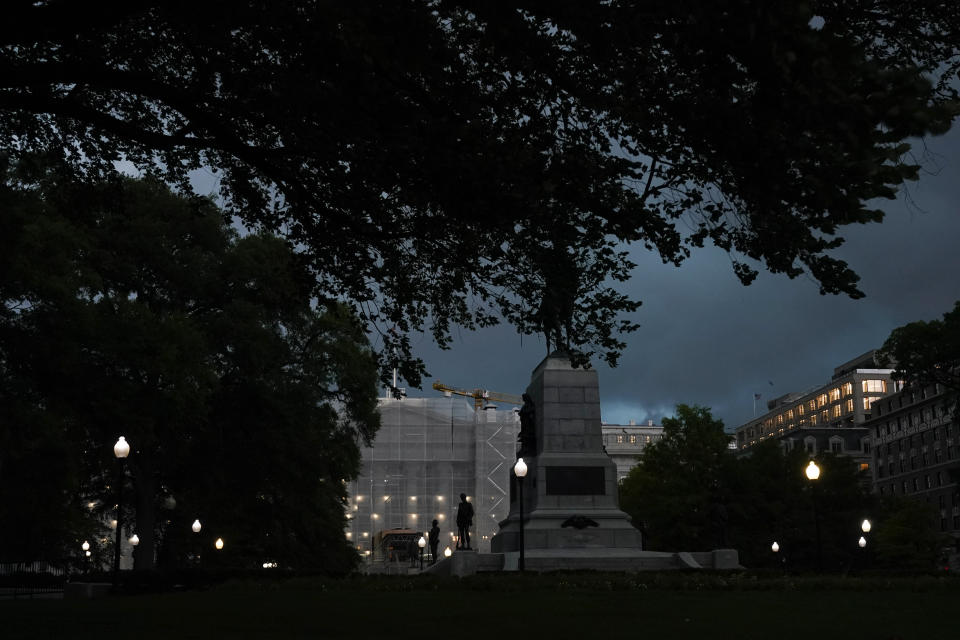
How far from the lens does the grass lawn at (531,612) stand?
Result: 11.2 meters

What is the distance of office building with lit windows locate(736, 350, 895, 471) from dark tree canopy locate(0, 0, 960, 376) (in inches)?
4093

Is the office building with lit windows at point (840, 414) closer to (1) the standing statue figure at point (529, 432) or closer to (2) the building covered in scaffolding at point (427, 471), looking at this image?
(2) the building covered in scaffolding at point (427, 471)

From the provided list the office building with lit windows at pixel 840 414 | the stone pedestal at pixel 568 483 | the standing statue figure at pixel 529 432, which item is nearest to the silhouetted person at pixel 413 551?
the office building with lit windows at pixel 840 414

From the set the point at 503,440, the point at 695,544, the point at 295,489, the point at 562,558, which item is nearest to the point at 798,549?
the point at 695,544

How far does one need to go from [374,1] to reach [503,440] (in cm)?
8118

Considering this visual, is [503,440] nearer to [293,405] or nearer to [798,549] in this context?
[798,549]

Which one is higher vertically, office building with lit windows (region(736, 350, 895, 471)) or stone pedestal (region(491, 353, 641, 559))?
office building with lit windows (region(736, 350, 895, 471))

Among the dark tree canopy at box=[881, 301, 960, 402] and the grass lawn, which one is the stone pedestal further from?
the dark tree canopy at box=[881, 301, 960, 402]

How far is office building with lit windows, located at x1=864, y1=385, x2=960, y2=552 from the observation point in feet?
312

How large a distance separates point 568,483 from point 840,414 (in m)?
118

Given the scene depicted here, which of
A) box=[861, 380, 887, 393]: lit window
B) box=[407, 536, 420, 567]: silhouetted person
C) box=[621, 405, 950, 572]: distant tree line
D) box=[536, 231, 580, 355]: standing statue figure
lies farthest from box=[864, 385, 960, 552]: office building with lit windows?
box=[536, 231, 580, 355]: standing statue figure

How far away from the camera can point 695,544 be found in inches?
2427

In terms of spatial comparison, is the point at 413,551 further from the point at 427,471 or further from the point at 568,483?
the point at 568,483

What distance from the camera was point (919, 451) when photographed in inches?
4048
